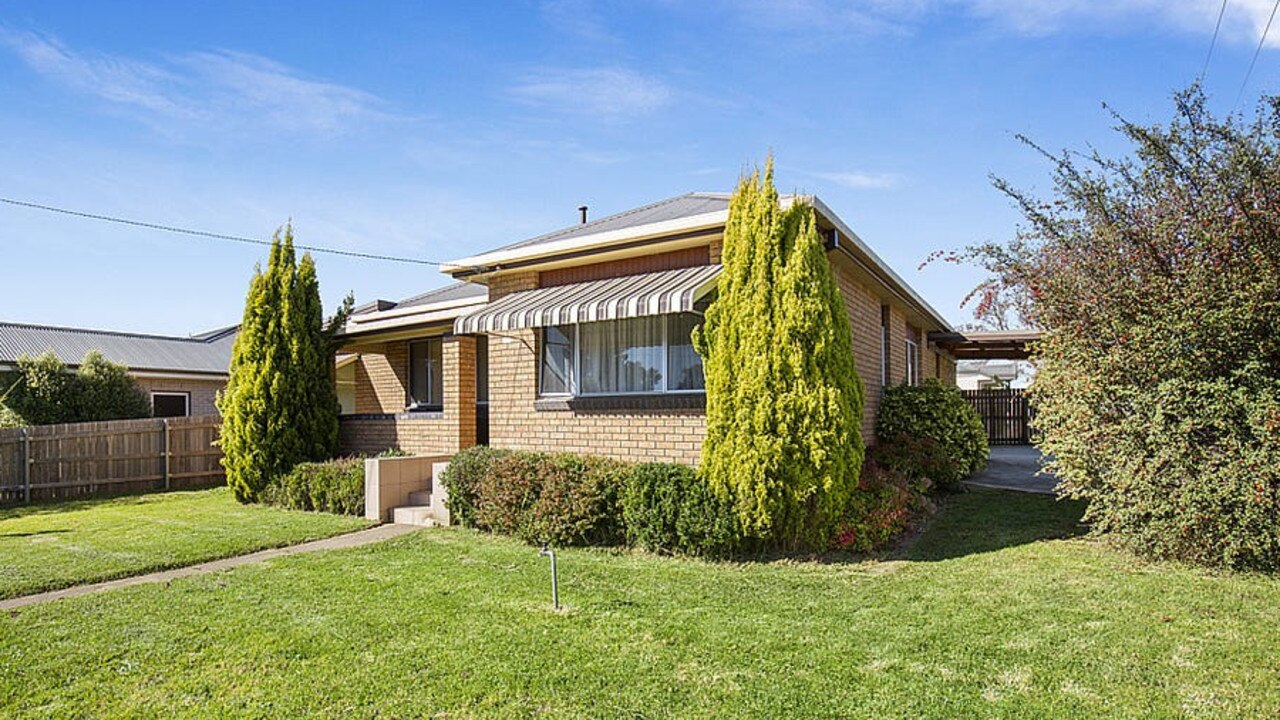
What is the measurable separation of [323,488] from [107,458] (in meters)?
8.29

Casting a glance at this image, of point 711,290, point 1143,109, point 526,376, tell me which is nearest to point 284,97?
point 526,376

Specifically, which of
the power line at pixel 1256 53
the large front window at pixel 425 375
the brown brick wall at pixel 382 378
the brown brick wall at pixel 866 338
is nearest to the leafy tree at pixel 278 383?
the large front window at pixel 425 375

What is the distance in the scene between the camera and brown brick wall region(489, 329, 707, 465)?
11.6 metres

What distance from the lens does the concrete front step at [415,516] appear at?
13.4 metres

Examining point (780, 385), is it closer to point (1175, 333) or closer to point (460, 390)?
point (1175, 333)

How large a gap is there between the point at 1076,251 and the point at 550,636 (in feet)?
28.8

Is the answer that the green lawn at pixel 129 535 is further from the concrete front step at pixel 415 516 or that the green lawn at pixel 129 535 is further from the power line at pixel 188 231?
the power line at pixel 188 231

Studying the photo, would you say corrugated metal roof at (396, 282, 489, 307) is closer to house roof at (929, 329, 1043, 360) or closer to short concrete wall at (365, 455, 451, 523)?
short concrete wall at (365, 455, 451, 523)

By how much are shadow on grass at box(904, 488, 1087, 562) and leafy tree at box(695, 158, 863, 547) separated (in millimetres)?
1647

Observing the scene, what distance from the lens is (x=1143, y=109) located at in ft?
33.3

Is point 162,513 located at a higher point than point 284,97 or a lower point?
lower

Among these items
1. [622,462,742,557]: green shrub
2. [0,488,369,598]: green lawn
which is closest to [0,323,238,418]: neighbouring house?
[0,488,369,598]: green lawn

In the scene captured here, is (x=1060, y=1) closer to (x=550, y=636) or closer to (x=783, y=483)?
(x=783, y=483)

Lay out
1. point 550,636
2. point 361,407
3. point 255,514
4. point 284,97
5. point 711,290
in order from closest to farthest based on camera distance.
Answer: point 550,636, point 711,290, point 255,514, point 284,97, point 361,407
